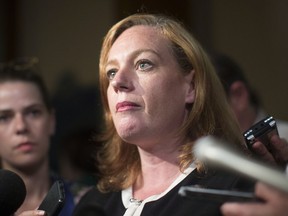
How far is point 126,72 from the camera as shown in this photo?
153 cm

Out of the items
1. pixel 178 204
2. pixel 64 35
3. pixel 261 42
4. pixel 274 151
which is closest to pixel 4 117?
pixel 178 204

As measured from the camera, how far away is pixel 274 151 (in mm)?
1481

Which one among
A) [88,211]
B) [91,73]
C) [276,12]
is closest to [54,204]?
[88,211]

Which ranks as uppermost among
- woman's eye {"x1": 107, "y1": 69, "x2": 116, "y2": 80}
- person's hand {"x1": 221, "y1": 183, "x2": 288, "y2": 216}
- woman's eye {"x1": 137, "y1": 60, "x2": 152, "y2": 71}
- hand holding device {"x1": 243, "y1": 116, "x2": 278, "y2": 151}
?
woman's eye {"x1": 137, "y1": 60, "x2": 152, "y2": 71}

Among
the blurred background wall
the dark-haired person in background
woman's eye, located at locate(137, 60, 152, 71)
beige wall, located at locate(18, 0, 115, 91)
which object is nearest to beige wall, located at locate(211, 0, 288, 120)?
the blurred background wall

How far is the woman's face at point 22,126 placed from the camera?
6.77 ft

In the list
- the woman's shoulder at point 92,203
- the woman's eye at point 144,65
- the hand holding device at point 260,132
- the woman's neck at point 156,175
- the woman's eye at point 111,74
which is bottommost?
the woman's shoulder at point 92,203

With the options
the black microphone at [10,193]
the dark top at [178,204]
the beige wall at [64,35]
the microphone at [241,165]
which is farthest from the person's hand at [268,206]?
the beige wall at [64,35]

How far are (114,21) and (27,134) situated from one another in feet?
5.84

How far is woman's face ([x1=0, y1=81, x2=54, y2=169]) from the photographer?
6.77 feet

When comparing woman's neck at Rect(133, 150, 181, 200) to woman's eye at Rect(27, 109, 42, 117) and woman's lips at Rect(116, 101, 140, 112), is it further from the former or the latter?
woman's eye at Rect(27, 109, 42, 117)

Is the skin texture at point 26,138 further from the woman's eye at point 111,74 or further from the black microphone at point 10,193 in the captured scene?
the black microphone at point 10,193

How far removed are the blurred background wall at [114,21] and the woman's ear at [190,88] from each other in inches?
49.2

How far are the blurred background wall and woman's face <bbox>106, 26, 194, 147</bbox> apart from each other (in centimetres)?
124
